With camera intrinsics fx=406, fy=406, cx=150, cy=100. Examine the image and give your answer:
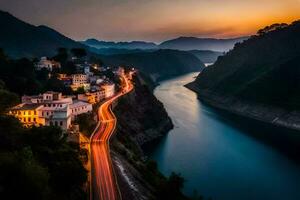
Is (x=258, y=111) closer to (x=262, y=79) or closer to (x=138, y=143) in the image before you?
(x=262, y=79)

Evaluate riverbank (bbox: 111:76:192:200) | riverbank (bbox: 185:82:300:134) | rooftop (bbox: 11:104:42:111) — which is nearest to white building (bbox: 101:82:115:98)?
riverbank (bbox: 111:76:192:200)

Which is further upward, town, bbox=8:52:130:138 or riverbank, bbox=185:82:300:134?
town, bbox=8:52:130:138

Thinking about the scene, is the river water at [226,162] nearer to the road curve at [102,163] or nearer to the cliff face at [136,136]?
the cliff face at [136,136]

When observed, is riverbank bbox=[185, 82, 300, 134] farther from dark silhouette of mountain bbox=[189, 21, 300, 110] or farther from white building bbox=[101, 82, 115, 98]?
white building bbox=[101, 82, 115, 98]

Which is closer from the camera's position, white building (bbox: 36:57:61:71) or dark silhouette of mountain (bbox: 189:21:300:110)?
white building (bbox: 36:57:61:71)

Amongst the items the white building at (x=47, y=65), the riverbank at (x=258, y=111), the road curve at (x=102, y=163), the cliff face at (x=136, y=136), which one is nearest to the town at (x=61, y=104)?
the white building at (x=47, y=65)

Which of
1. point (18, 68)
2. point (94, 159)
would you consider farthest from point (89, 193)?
point (18, 68)

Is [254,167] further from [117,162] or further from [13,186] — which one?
[13,186]
